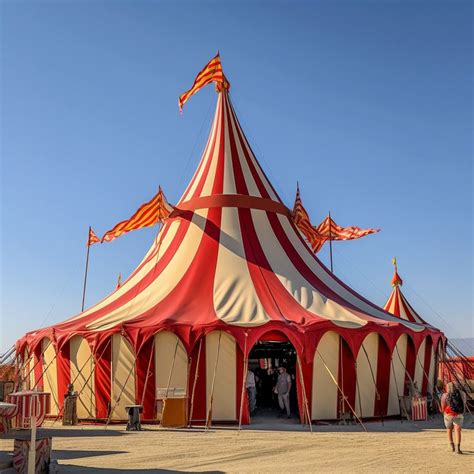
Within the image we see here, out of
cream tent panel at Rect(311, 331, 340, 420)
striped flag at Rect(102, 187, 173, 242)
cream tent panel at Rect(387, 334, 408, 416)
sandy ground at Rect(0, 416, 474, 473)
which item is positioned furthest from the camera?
striped flag at Rect(102, 187, 173, 242)

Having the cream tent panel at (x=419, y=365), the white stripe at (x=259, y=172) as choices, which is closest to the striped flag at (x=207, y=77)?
the white stripe at (x=259, y=172)

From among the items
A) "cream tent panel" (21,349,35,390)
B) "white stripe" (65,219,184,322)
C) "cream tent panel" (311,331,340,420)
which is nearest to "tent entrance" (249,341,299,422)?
"cream tent panel" (311,331,340,420)

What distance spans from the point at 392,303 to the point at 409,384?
28.6 feet

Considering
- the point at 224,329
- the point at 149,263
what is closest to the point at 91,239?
the point at 149,263

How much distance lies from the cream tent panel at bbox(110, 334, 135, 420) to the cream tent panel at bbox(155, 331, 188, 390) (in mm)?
423

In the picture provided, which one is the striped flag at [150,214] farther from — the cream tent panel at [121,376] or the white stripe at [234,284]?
the cream tent panel at [121,376]

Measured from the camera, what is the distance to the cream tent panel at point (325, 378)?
29.7ft

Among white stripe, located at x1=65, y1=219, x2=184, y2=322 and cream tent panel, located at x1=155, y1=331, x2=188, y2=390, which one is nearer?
cream tent panel, located at x1=155, y1=331, x2=188, y2=390

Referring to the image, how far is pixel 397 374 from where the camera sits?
993 cm

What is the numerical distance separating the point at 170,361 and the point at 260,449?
295cm

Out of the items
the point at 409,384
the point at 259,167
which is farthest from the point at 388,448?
the point at 259,167

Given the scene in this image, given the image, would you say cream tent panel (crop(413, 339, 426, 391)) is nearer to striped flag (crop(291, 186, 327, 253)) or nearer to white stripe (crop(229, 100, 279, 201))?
striped flag (crop(291, 186, 327, 253))

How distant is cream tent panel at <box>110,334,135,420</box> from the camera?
9.07 meters

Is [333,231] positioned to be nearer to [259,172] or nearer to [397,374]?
[259,172]
